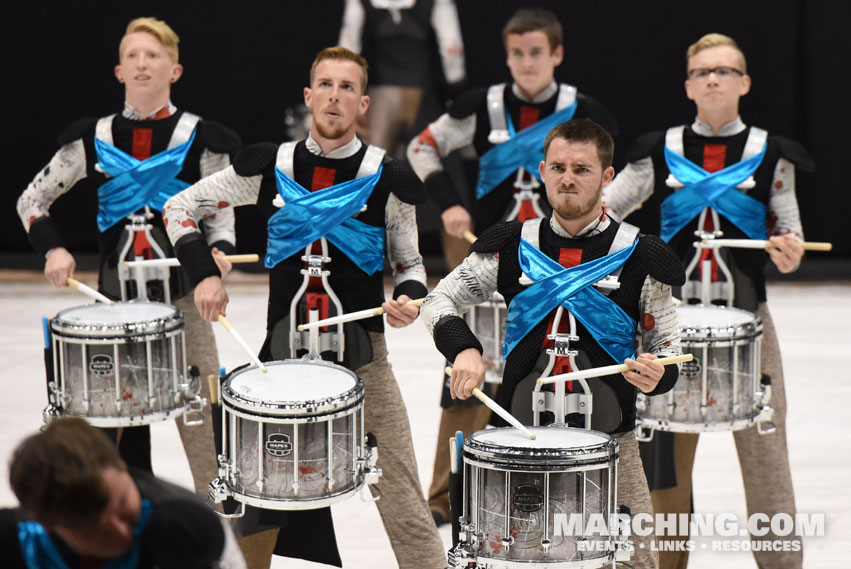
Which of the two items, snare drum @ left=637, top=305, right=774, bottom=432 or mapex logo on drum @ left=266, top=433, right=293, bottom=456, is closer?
mapex logo on drum @ left=266, top=433, right=293, bottom=456

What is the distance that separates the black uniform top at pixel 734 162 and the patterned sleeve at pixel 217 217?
4.77 feet

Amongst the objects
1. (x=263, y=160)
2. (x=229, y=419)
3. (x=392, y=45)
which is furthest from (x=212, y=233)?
(x=392, y=45)

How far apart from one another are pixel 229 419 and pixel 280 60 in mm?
5784

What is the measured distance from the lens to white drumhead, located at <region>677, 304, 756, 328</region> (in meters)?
4.40

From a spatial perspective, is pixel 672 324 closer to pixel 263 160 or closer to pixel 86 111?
pixel 263 160

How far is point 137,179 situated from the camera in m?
4.85

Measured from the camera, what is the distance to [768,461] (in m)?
4.67

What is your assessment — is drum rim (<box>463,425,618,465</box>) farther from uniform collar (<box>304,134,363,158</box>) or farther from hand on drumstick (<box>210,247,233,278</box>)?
hand on drumstick (<box>210,247,233,278</box>)

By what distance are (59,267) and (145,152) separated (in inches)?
20.0

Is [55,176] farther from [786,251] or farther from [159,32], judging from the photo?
Result: [786,251]

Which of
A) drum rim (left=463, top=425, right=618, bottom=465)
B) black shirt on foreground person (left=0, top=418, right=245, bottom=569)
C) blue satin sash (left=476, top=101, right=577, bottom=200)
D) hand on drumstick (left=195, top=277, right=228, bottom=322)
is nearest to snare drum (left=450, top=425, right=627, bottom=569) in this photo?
drum rim (left=463, top=425, right=618, bottom=465)

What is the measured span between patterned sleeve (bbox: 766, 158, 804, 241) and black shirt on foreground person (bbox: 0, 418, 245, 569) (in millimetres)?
2865
